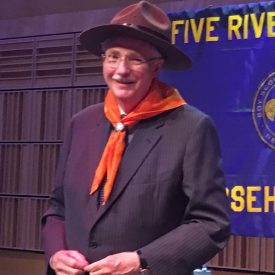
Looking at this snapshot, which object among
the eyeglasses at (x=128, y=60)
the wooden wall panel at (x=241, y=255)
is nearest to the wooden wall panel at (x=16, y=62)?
the wooden wall panel at (x=241, y=255)

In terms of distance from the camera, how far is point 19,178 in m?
4.98

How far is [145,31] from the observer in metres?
1.51

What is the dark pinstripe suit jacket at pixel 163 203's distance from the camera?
1428mm

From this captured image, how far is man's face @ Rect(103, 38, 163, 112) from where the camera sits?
1501 mm

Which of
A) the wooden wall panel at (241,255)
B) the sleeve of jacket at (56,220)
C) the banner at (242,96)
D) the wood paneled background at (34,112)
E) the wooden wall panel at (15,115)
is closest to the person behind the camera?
the sleeve of jacket at (56,220)

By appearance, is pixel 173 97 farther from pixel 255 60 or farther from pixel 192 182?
pixel 255 60

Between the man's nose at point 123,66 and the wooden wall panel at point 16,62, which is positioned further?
the wooden wall panel at point 16,62

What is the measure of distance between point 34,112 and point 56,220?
342cm

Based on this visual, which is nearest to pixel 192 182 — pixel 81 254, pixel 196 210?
pixel 196 210

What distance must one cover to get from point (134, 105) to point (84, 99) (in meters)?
3.23

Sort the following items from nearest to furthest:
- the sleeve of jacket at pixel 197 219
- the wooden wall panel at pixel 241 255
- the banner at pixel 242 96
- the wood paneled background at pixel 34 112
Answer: the sleeve of jacket at pixel 197 219 → the banner at pixel 242 96 → the wooden wall panel at pixel 241 255 → the wood paneled background at pixel 34 112

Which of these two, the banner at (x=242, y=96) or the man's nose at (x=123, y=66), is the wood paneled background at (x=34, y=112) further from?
the man's nose at (x=123, y=66)

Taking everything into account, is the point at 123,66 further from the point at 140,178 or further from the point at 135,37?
the point at 140,178

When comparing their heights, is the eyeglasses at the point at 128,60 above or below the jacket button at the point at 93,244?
above
